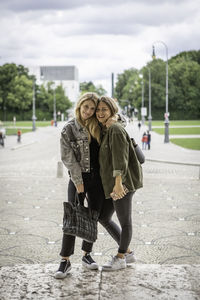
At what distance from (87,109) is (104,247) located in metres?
2.29

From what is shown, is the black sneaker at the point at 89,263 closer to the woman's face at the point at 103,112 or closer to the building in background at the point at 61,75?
the woman's face at the point at 103,112

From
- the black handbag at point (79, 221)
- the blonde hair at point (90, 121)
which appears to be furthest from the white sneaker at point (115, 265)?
the blonde hair at point (90, 121)

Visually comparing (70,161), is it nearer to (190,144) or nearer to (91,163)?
(91,163)

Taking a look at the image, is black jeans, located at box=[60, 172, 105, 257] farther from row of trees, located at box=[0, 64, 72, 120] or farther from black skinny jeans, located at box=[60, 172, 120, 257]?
row of trees, located at box=[0, 64, 72, 120]

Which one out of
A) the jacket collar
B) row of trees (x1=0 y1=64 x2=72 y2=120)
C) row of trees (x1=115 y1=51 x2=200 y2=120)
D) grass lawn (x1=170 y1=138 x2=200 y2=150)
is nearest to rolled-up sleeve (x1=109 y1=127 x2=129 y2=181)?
the jacket collar

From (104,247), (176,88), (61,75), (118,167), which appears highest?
(61,75)

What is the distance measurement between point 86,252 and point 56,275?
1.55 feet

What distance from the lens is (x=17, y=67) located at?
340 ft

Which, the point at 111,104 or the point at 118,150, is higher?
the point at 111,104

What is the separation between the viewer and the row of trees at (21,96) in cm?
9662

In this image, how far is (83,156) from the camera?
3.79m

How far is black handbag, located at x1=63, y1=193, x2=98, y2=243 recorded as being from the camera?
3795 mm

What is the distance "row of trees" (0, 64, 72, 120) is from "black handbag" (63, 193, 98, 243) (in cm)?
9422

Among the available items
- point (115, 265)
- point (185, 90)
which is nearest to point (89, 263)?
point (115, 265)
